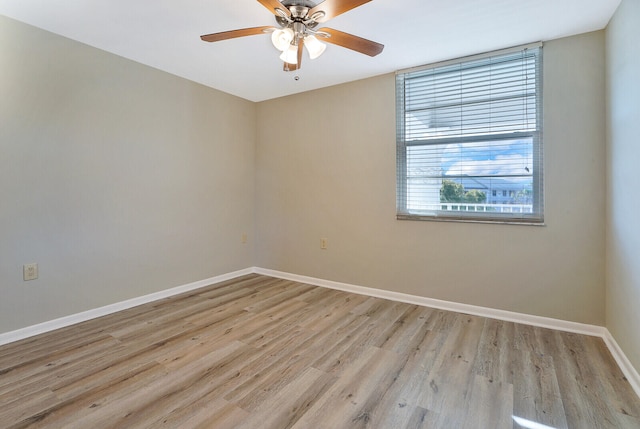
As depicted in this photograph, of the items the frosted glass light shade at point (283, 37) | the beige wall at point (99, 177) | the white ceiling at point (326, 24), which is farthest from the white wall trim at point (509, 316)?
the frosted glass light shade at point (283, 37)

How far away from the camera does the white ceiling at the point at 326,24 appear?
2074 millimetres

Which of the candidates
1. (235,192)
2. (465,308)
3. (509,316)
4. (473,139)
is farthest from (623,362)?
(235,192)

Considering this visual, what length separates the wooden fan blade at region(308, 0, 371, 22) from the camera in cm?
164

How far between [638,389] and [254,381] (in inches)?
82.1

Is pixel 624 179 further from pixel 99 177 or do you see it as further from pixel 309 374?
pixel 99 177

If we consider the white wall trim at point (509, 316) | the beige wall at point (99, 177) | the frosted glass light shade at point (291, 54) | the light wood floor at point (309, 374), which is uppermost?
the frosted glass light shade at point (291, 54)

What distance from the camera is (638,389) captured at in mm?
1694

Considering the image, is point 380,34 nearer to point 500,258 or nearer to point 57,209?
point 500,258

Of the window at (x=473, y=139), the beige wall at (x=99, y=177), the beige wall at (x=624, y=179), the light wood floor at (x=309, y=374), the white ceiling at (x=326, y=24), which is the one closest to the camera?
A: the light wood floor at (x=309, y=374)

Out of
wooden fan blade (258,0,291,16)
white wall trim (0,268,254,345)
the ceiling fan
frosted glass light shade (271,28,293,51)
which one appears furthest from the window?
white wall trim (0,268,254,345)

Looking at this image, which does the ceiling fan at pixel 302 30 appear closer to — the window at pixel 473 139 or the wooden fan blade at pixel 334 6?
the wooden fan blade at pixel 334 6

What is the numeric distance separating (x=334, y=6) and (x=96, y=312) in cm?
300

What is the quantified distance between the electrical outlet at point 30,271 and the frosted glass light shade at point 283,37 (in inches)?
95.8

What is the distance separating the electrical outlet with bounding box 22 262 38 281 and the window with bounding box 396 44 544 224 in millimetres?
3103
